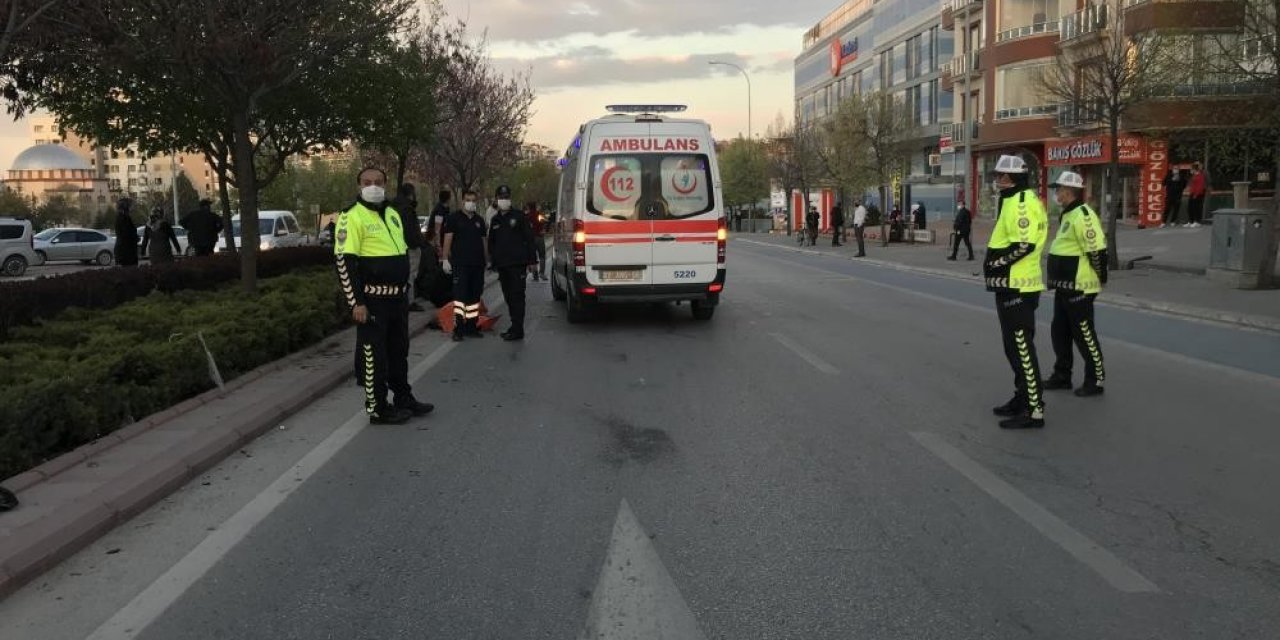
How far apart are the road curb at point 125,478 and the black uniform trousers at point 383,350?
0.76 metres

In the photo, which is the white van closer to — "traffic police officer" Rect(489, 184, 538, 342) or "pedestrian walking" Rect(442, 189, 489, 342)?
"traffic police officer" Rect(489, 184, 538, 342)

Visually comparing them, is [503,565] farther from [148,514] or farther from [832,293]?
[832,293]

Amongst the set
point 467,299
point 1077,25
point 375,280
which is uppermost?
point 1077,25

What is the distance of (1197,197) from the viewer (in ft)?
102

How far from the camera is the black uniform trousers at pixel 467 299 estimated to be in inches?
484

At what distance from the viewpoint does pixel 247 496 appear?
221 inches

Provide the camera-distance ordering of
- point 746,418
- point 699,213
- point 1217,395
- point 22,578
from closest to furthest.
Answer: point 22,578 < point 746,418 < point 1217,395 < point 699,213

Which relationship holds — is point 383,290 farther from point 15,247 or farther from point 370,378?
point 15,247

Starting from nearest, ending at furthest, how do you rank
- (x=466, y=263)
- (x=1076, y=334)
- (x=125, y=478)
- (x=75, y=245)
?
(x=125, y=478), (x=1076, y=334), (x=466, y=263), (x=75, y=245)

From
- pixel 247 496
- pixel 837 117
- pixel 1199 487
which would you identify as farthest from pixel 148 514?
pixel 837 117

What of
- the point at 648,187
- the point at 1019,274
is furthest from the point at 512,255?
the point at 1019,274

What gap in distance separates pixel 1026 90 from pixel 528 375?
131 feet

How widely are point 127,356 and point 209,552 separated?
314cm

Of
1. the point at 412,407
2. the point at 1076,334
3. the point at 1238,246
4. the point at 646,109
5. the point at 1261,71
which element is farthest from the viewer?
the point at 1238,246
